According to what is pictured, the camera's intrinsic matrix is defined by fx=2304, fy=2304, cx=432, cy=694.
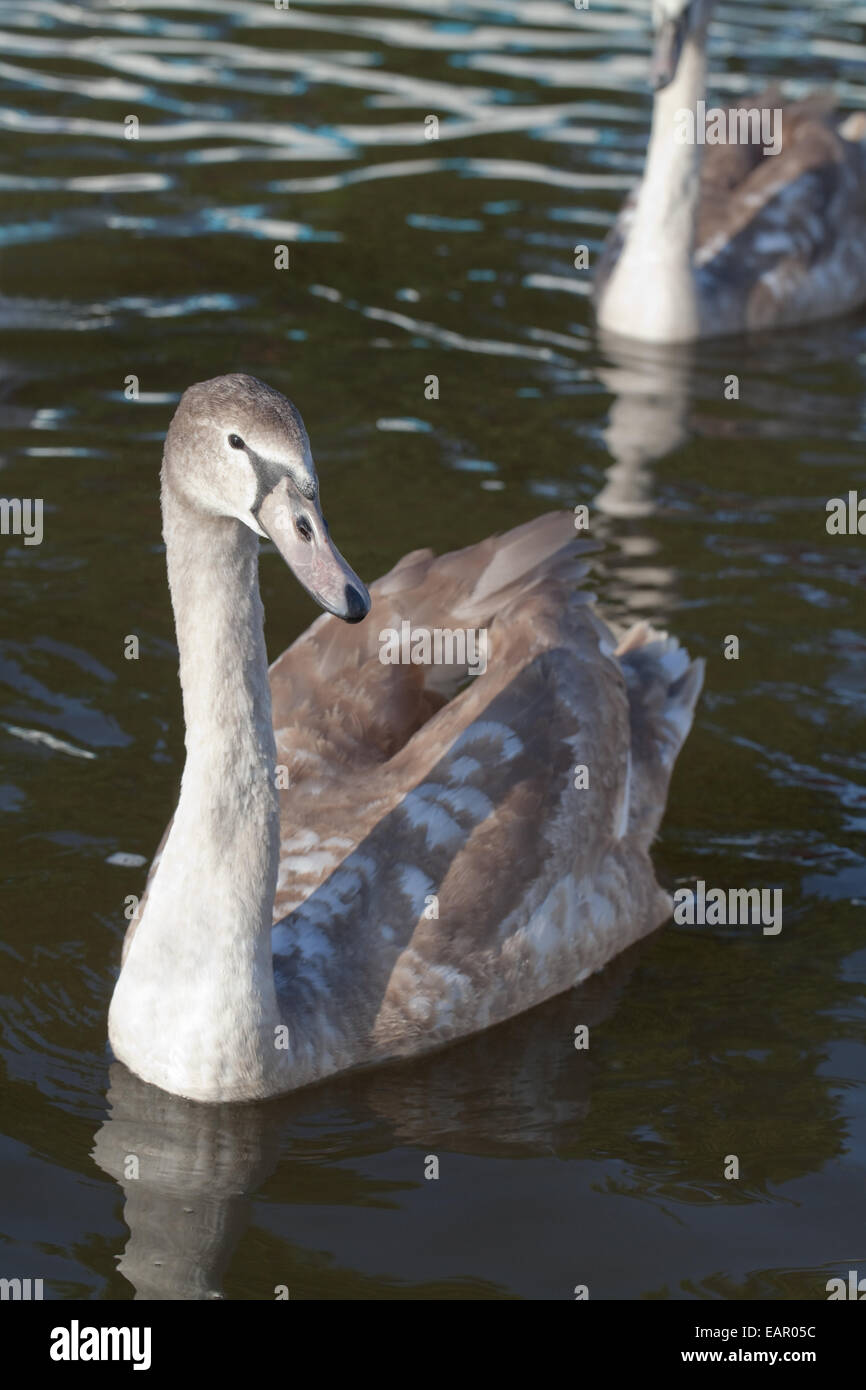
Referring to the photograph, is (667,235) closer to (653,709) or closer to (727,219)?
(727,219)

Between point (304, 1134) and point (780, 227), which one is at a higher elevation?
point (780, 227)

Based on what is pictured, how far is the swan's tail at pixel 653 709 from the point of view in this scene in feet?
30.0

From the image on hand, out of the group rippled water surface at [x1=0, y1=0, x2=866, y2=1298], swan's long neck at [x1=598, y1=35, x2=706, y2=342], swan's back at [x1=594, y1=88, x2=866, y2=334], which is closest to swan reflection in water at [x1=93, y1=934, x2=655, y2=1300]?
rippled water surface at [x1=0, y1=0, x2=866, y2=1298]

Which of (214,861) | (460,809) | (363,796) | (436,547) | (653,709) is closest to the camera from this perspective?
(214,861)

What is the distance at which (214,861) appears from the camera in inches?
288

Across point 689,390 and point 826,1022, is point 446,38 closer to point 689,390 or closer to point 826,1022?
point 689,390

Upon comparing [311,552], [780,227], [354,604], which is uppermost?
[780,227]

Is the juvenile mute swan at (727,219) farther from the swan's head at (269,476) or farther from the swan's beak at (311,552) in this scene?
the swan's beak at (311,552)

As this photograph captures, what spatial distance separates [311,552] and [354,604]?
0.22 meters

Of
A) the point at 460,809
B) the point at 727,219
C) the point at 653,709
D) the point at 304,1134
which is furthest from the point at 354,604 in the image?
the point at 727,219

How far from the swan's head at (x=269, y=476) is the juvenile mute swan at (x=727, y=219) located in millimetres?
7936

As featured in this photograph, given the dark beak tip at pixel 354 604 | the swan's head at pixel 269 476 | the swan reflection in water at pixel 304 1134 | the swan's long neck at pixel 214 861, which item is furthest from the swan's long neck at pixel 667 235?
the dark beak tip at pixel 354 604

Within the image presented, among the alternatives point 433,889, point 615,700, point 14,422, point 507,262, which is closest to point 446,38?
point 507,262

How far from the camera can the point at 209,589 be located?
712cm
